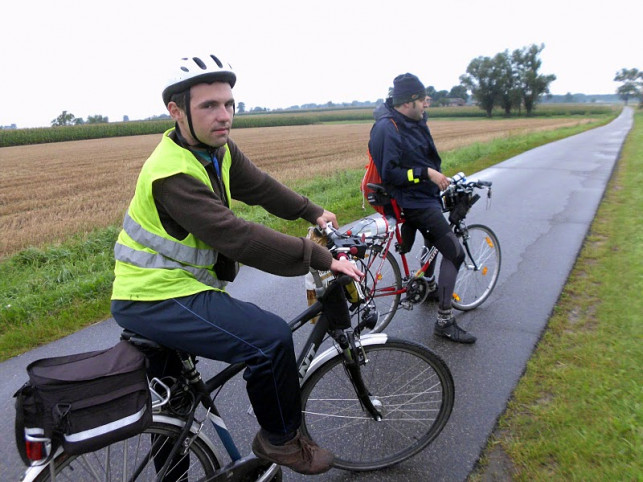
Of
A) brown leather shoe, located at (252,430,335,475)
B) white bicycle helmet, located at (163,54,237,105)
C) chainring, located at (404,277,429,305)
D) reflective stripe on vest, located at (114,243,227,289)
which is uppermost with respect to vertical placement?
white bicycle helmet, located at (163,54,237,105)

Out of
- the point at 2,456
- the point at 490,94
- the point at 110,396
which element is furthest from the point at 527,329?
the point at 490,94

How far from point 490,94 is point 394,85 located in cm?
9145

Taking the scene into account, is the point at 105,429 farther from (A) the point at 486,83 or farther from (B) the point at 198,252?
(A) the point at 486,83

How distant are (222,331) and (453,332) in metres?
2.59

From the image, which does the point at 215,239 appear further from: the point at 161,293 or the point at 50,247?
the point at 50,247

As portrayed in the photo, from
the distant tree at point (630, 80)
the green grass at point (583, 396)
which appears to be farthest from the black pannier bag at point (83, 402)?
the distant tree at point (630, 80)

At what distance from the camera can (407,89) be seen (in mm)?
3512

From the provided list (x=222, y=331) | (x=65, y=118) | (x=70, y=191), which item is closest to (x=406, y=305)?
(x=222, y=331)

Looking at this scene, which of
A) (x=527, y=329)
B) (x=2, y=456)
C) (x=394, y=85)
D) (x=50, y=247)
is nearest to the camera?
(x=2, y=456)

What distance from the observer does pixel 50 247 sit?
257 inches

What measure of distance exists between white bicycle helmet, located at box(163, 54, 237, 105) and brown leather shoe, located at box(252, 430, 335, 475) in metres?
1.53

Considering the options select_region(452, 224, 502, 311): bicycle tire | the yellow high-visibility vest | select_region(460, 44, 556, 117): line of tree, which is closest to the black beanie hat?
select_region(452, 224, 502, 311): bicycle tire

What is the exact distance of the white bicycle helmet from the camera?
5.54ft

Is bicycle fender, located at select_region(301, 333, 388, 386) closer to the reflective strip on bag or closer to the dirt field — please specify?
the reflective strip on bag
